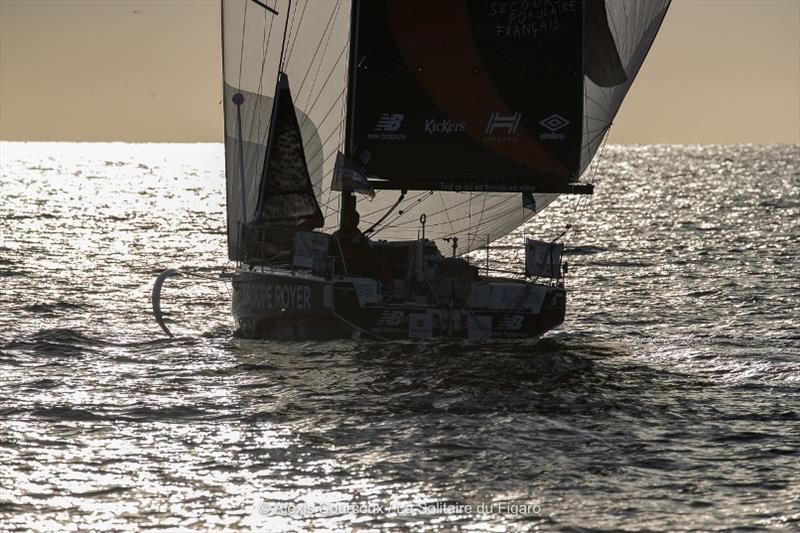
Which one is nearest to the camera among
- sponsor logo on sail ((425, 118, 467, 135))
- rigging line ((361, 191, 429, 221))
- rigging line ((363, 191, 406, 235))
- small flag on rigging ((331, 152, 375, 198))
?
small flag on rigging ((331, 152, 375, 198))

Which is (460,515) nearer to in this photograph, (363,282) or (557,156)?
(363,282)

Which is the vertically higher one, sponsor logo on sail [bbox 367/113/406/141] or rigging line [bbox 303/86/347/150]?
rigging line [bbox 303/86/347/150]

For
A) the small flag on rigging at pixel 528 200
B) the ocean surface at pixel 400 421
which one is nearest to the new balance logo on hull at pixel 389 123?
the small flag on rigging at pixel 528 200

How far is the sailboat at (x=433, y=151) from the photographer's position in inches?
1027

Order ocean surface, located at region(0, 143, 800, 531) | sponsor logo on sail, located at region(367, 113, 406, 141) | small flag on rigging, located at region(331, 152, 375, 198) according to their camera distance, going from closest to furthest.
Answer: ocean surface, located at region(0, 143, 800, 531), small flag on rigging, located at region(331, 152, 375, 198), sponsor logo on sail, located at region(367, 113, 406, 141)

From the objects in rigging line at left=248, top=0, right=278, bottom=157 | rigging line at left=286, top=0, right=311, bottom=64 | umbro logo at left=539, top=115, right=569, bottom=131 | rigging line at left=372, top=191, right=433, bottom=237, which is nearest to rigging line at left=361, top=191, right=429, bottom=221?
rigging line at left=372, top=191, right=433, bottom=237

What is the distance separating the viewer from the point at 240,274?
1093 inches

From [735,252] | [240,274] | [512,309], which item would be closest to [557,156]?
[512,309]

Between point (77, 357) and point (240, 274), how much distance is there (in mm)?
3967

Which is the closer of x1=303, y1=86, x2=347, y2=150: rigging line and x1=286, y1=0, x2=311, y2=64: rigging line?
x1=303, y1=86, x2=347, y2=150: rigging line

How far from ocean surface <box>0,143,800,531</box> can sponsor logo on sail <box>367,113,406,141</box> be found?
4.65m

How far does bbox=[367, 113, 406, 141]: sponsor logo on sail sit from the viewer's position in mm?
27875

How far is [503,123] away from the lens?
28.0m

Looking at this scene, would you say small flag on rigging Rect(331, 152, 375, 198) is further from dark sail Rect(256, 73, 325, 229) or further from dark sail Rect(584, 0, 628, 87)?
dark sail Rect(584, 0, 628, 87)
